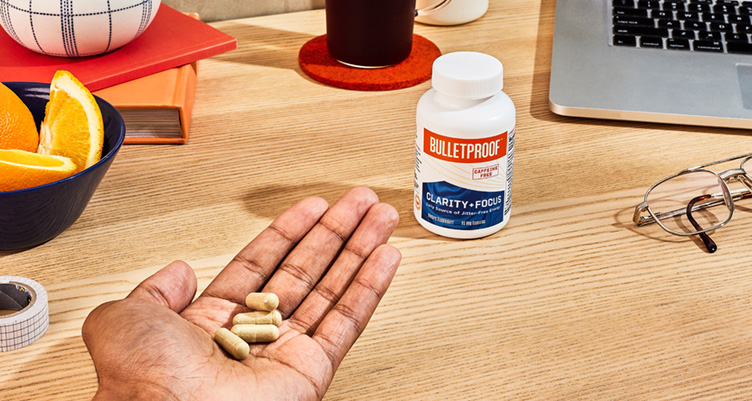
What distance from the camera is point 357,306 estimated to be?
0.61 m

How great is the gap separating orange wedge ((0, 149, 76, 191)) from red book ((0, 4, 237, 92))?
9.8 inches

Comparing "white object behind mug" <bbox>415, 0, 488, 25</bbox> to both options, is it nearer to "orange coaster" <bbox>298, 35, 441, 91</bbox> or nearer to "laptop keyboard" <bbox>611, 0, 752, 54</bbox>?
"orange coaster" <bbox>298, 35, 441, 91</bbox>

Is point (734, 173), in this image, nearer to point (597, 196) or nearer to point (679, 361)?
point (597, 196)

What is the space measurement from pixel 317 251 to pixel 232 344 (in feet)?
0.46

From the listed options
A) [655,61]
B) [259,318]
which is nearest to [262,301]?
[259,318]

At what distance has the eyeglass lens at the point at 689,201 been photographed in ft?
2.50

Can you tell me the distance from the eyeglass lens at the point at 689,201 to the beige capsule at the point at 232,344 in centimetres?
46

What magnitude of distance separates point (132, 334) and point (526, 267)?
37 centimetres

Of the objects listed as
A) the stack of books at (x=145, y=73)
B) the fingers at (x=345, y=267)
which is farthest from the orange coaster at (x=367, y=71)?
the fingers at (x=345, y=267)

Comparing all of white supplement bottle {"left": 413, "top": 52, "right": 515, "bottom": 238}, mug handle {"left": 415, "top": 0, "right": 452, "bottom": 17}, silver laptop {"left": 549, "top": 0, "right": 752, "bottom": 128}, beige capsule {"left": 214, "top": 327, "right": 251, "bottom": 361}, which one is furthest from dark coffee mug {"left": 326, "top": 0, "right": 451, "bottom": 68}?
beige capsule {"left": 214, "top": 327, "right": 251, "bottom": 361}

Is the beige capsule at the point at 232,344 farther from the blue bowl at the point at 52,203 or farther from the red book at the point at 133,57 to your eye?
the red book at the point at 133,57

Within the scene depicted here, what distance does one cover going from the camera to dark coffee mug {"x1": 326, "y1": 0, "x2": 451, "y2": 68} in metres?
0.99

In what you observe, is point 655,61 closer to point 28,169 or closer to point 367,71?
point 367,71

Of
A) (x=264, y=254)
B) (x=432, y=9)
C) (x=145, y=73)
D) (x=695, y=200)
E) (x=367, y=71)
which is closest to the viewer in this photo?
(x=264, y=254)
